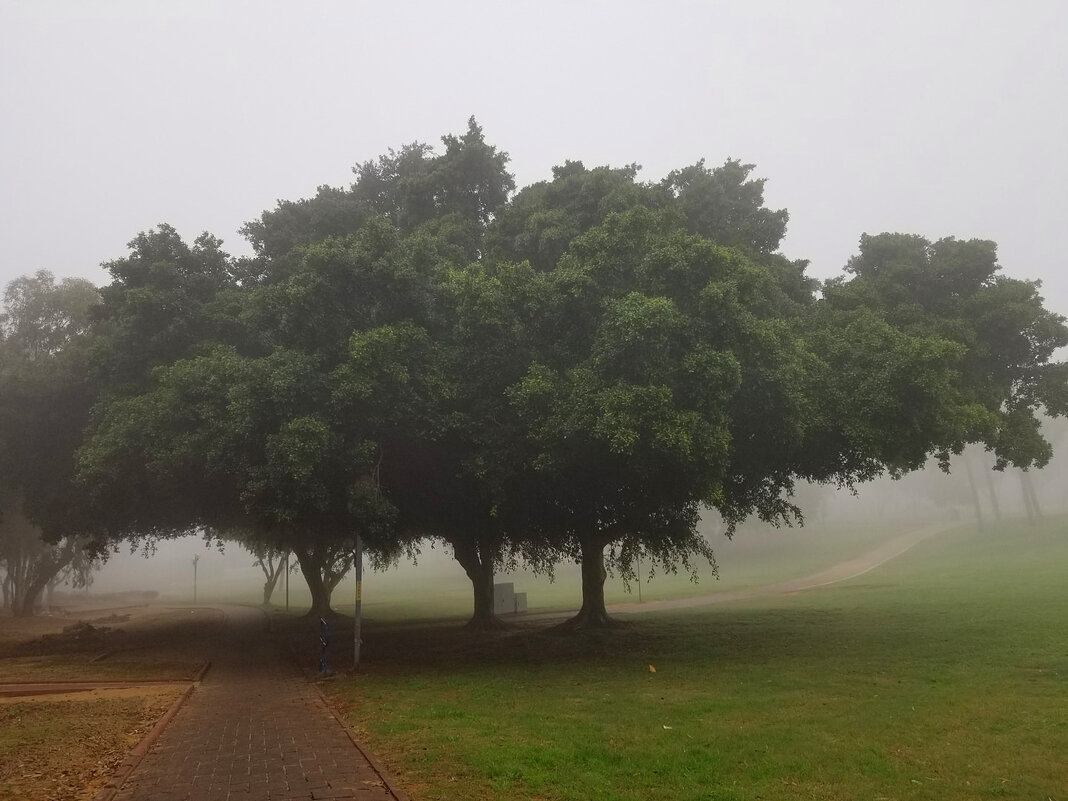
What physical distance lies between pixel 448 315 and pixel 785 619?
613 inches

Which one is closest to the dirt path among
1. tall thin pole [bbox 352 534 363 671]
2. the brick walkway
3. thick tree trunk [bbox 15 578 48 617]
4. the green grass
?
the green grass

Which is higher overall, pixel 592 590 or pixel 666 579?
pixel 592 590

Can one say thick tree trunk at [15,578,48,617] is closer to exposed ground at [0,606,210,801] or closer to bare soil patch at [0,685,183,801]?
exposed ground at [0,606,210,801]

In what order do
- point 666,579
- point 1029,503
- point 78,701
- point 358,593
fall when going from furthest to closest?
point 1029,503, point 666,579, point 358,593, point 78,701

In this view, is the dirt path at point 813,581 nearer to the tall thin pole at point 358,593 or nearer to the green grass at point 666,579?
the green grass at point 666,579

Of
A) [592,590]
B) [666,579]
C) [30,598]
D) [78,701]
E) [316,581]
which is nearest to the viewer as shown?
[78,701]

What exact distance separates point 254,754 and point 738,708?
734 cm

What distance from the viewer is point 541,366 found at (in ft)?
54.2

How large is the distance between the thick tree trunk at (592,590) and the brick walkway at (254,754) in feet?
33.7

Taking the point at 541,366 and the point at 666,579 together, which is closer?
the point at 541,366

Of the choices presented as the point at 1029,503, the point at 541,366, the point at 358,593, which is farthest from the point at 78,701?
the point at 1029,503

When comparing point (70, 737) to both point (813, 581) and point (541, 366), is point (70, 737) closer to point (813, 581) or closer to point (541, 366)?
point (541, 366)

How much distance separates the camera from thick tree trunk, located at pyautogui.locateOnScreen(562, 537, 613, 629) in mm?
23625

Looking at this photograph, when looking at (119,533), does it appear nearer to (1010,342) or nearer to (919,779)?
(919,779)
